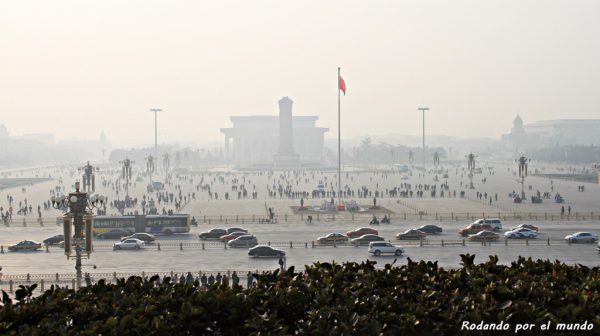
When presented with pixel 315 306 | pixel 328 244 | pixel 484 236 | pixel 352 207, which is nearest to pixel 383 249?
pixel 328 244

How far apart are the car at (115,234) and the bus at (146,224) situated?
1.07ft

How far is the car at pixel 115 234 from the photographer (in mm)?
39906

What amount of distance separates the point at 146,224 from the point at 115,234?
1.90 meters

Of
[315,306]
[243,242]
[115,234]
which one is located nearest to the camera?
[315,306]

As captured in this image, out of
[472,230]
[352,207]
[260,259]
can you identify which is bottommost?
[260,259]

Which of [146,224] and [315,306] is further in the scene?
[146,224]

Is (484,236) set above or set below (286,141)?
below

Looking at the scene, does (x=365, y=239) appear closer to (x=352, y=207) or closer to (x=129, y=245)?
(x=129, y=245)

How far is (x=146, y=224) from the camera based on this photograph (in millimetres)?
41562

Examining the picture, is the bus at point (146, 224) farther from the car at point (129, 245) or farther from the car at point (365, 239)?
the car at point (365, 239)

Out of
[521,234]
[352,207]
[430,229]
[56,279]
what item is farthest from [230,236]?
[352,207]

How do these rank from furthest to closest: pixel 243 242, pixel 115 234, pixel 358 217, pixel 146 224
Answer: pixel 358 217
pixel 146 224
pixel 115 234
pixel 243 242

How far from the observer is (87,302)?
1175 centimetres

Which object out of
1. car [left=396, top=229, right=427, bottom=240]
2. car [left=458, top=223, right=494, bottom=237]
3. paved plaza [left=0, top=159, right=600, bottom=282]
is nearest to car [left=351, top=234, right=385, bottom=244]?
paved plaza [left=0, top=159, right=600, bottom=282]
